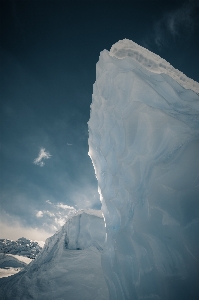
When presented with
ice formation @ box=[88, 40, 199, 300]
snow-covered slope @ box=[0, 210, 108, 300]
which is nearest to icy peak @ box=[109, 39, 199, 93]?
ice formation @ box=[88, 40, 199, 300]

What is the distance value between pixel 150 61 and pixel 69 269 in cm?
640

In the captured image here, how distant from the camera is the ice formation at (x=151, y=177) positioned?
2.72m

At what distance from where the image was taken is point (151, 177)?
10.6 feet

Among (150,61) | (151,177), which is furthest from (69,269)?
(150,61)

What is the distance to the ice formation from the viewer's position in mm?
2717

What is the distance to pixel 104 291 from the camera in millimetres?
4309

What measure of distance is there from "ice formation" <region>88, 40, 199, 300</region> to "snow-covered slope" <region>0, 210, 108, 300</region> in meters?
1.20

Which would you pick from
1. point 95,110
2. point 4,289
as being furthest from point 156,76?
point 4,289

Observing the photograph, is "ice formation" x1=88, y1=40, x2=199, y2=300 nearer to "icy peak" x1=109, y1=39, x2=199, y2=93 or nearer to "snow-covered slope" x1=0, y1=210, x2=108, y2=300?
"icy peak" x1=109, y1=39, x2=199, y2=93

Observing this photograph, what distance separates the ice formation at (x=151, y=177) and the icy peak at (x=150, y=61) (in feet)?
0.06

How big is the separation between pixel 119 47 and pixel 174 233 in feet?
12.8

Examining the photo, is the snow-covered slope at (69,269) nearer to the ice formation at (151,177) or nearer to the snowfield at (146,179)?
the snowfield at (146,179)

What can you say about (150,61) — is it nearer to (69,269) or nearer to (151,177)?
(151,177)

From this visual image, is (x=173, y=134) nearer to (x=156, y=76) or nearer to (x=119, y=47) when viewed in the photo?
(x=156, y=76)
